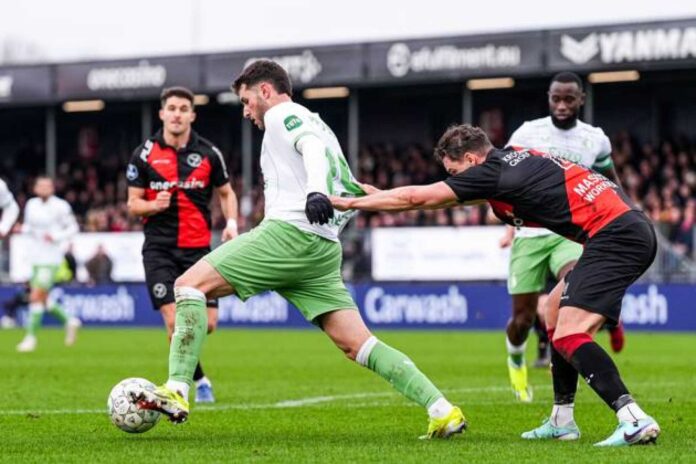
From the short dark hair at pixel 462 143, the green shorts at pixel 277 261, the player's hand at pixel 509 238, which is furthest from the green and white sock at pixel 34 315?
the short dark hair at pixel 462 143

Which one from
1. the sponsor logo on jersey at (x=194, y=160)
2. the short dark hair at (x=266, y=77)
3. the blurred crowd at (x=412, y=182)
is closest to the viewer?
the short dark hair at (x=266, y=77)

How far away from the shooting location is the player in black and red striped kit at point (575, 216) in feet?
26.1

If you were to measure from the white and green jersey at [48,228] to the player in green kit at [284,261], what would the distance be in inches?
542

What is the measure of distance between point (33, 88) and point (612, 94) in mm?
15187

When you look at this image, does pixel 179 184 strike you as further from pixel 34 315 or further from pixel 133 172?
pixel 34 315

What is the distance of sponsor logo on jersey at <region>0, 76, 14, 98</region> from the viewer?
129ft

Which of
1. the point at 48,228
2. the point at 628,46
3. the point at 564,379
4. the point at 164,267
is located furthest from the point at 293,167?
the point at 628,46

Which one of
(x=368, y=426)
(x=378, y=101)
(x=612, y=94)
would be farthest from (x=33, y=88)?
(x=368, y=426)

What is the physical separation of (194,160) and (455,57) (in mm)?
22245

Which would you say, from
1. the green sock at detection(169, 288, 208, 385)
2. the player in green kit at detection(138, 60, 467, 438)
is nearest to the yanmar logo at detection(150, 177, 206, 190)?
the player in green kit at detection(138, 60, 467, 438)

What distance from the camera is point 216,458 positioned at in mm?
7688

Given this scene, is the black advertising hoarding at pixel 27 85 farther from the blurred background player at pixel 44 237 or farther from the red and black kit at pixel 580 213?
the red and black kit at pixel 580 213

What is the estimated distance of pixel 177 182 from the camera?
39.6 ft

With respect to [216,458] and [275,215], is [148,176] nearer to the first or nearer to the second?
[275,215]
